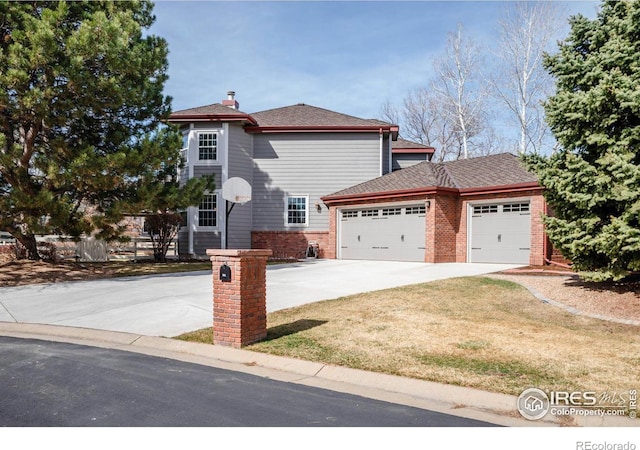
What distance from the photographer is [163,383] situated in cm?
504

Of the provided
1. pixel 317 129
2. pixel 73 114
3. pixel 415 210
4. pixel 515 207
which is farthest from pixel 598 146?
pixel 317 129

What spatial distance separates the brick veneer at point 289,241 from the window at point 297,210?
24.1 inches

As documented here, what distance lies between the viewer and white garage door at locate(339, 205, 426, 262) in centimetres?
1888

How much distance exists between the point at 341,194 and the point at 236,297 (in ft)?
50.4

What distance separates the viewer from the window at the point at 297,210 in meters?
23.0

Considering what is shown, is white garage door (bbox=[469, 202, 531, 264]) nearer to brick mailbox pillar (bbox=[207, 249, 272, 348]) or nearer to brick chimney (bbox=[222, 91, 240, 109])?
brick mailbox pillar (bbox=[207, 249, 272, 348])

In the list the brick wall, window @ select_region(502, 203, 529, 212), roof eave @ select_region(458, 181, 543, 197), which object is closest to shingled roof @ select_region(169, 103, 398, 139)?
the brick wall

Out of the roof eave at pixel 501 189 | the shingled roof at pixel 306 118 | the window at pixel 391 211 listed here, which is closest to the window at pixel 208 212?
the shingled roof at pixel 306 118

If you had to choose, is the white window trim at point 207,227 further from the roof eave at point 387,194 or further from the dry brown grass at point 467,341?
the dry brown grass at point 467,341

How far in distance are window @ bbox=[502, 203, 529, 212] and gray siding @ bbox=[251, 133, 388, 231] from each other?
722 centimetres

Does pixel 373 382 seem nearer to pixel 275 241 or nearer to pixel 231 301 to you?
pixel 231 301

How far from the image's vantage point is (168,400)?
4.50 meters
